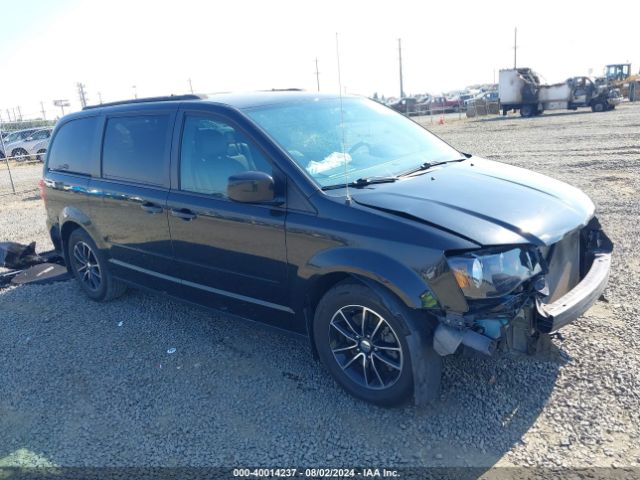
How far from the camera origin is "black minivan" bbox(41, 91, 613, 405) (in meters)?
2.91

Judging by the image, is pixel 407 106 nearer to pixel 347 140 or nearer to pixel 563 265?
pixel 347 140

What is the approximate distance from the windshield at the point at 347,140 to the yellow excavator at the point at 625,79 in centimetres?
4307

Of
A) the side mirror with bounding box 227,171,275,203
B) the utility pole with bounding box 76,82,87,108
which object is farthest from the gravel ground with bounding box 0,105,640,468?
the utility pole with bounding box 76,82,87,108

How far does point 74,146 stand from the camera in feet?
17.9

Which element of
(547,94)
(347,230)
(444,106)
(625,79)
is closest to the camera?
(347,230)

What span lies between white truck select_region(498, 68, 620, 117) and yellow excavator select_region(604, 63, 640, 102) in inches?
391

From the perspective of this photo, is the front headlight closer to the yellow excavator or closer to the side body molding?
the side body molding

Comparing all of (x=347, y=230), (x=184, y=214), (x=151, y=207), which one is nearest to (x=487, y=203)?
(x=347, y=230)

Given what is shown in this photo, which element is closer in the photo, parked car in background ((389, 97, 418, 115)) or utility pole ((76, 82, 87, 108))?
utility pole ((76, 82, 87, 108))

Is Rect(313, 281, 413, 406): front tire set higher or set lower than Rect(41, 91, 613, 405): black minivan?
lower

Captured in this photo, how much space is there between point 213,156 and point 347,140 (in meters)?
1.03

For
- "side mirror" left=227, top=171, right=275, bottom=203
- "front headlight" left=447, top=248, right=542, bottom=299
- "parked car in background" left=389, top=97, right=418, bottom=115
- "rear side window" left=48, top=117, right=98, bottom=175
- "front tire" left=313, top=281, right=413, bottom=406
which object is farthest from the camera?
"parked car in background" left=389, top=97, right=418, bottom=115

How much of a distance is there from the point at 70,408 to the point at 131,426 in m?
0.59

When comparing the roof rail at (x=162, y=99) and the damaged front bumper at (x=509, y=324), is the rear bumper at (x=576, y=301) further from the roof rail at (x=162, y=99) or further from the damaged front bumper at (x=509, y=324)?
the roof rail at (x=162, y=99)
